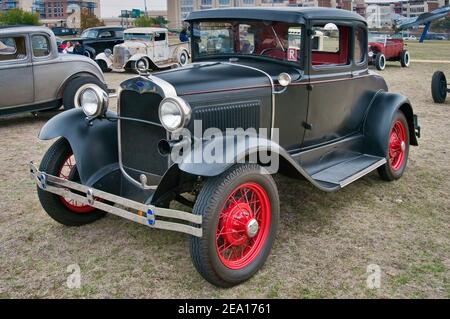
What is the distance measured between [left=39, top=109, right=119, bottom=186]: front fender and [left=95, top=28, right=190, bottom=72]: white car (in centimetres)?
1163

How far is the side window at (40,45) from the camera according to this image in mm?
→ 7762

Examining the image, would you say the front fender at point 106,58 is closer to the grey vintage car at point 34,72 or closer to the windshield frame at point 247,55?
the grey vintage car at point 34,72

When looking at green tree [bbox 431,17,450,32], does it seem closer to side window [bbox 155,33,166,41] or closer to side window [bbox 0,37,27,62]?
side window [bbox 155,33,166,41]

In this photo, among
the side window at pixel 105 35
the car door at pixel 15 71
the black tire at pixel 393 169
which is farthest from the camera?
the side window at pixel 105 35

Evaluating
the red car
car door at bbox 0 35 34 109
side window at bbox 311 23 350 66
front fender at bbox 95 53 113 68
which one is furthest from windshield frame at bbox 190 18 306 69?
the red car

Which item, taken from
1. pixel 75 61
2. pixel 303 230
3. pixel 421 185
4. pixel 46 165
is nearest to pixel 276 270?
pixel 303 230

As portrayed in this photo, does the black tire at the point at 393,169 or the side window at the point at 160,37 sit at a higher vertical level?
the side window at the point at 160,37

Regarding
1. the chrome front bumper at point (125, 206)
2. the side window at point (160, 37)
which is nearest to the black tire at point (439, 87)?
the chrome front bumper at point (125, 206)

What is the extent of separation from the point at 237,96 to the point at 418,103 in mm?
7337

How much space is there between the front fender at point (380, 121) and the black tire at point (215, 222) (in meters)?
2.03

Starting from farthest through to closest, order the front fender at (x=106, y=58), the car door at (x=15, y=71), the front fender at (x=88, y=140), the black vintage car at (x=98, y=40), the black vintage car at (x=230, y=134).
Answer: the black vintage car at (x=98, y=40)
the front fender at (x=106, y=58)
the car door at (x=15, y=71)
the front fender at (x=88, y=140)
the black vintage car at (x=230, y=134)

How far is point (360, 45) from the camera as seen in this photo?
14.8 feet

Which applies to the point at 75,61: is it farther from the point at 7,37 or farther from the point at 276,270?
the point at 276,270

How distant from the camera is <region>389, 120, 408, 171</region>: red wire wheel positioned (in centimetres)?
493
